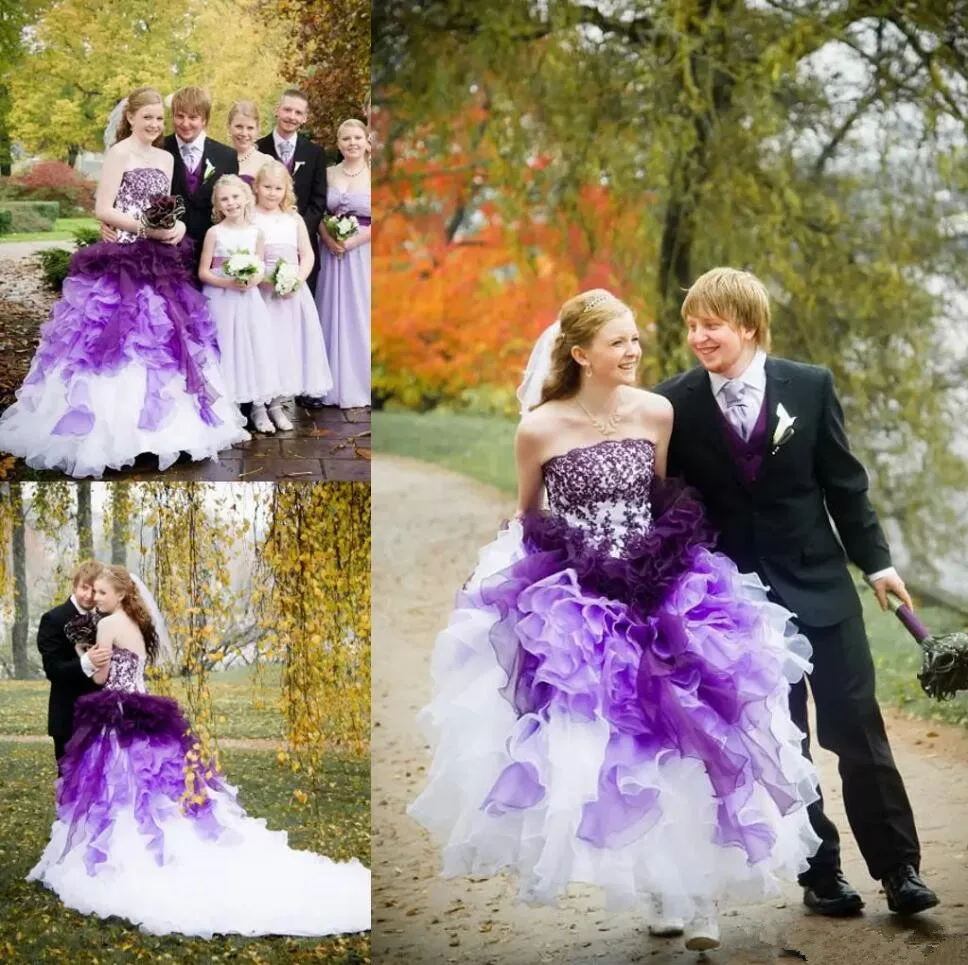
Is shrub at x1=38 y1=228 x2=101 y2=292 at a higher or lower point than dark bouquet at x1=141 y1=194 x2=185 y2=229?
lower

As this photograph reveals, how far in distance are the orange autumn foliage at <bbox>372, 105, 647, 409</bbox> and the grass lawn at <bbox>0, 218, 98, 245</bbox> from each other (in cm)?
200

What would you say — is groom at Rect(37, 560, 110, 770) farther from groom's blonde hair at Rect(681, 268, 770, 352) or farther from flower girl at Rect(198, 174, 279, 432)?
groom's blonde hair at Rect(681, 268, 770, 352)

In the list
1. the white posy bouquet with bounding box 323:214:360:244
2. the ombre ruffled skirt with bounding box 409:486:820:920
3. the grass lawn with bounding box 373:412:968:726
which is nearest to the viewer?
the ombre ruffled skirt with bounding box 409:486:820:920

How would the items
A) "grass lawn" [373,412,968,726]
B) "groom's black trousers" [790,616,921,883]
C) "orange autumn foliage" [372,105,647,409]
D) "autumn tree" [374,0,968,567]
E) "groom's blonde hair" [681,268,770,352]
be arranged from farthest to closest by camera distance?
"grass lawn" [373,412,968,726]
"orange autumn foliage" [372,105,647,409]
"autumn tree" [374,0,968,567]
"groom's black trousers" [790,616,921,883]
"groom's blonde hair" [681,268,770,352]

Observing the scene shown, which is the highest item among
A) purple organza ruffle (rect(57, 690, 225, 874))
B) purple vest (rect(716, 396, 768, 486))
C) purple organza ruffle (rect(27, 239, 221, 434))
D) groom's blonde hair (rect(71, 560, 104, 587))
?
purple organza ruffle (rect(27, 239, 221, 434))

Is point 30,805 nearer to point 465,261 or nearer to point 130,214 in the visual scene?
point 130,214

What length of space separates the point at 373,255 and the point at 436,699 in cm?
287

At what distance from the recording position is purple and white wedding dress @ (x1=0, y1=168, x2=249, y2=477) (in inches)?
166

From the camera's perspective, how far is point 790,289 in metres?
6.14

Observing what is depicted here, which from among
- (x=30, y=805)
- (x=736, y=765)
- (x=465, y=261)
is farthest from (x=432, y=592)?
(x=736, y=765)

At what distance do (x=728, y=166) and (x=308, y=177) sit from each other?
2208 millimetres

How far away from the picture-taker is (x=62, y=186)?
4.25 metres

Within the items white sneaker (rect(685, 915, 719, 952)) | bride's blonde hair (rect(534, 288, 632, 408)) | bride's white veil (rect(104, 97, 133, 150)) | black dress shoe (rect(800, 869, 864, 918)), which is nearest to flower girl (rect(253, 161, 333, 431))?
bride's white veil (rect(104, 97, 133, 150))

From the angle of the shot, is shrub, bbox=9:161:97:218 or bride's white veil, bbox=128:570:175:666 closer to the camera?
shrub, bbox=9:161:97:218
